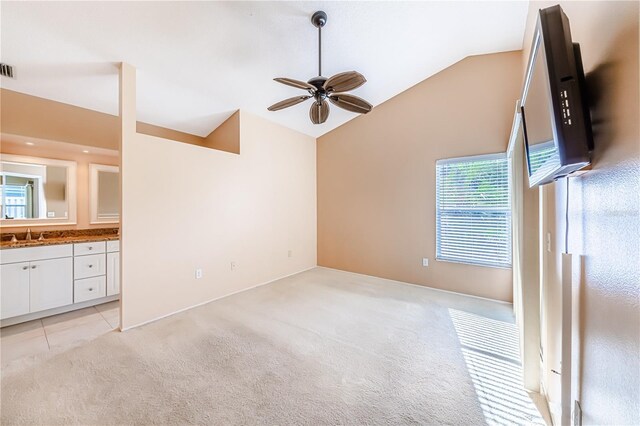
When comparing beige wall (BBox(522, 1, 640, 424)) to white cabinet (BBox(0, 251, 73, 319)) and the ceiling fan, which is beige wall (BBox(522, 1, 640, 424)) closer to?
the ceiling fan

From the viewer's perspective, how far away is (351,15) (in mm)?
2518

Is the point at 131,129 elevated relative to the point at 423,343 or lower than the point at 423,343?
elevated

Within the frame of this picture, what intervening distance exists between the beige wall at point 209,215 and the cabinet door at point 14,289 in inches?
48.3

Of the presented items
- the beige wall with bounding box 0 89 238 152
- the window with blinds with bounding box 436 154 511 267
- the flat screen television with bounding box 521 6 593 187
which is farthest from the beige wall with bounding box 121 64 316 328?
the flat screen television with bounding box 521 6 593 187

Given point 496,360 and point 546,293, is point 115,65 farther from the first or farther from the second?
point 496,360

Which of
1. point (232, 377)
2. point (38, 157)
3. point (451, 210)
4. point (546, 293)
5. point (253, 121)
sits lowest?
point (232, 377)

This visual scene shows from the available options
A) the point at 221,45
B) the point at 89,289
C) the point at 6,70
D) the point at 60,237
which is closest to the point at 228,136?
the point at 221,45

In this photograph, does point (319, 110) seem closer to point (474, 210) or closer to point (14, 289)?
point (474, 210)

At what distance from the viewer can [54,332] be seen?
2.61 metres

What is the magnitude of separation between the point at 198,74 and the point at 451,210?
384 cm

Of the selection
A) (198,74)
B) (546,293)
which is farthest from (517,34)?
(198,74)

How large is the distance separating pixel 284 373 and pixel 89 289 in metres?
3.01

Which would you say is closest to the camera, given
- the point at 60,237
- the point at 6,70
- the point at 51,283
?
the point at 6,70

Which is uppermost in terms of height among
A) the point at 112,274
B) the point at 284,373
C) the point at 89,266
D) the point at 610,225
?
the point at 610,225
